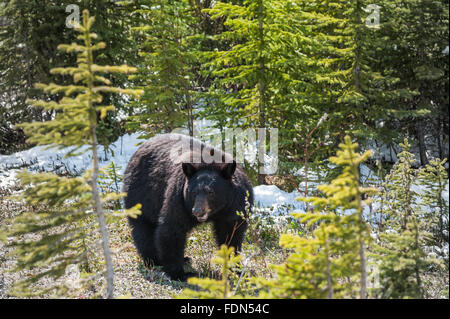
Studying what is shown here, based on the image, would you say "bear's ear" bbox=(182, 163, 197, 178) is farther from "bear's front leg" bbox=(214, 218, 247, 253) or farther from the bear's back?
"bear's front leg" bbox=(214, 218, 247, 253)

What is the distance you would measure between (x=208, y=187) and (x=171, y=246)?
929 mm

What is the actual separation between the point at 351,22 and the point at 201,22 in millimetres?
5185

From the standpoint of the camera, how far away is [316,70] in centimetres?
852

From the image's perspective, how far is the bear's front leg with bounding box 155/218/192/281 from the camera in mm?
4594

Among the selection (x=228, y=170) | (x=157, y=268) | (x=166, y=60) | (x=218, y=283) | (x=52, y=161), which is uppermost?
(x=166, y=60)

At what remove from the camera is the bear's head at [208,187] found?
14.1ft

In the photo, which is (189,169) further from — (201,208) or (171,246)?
(171,246)

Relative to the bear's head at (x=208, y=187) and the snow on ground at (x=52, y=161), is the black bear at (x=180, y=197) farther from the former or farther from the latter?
the snow on ground at (x=52, y=161)

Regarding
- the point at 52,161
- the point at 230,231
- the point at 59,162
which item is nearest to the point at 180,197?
the point at 230,231

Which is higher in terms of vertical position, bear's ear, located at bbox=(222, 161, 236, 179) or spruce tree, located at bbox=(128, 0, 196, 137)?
spruce tree, located at bbox=(128, 0, 196, 137)

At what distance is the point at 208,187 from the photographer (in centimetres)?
433

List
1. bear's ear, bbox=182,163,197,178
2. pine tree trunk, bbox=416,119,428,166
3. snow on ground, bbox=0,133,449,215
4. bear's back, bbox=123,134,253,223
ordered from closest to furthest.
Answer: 1. bear's ear, bbox=182,163,197,178
2. bear's back, bbox=123,134,253,223
3. pine tree trunk, bbox=416,119,428,166
4. snow on ground, bbox=0,133,449,215

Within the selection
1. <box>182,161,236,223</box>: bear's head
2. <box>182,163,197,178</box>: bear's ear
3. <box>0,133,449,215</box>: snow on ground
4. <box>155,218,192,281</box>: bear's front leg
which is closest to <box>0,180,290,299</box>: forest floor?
<box>155,218,192,281</box>: bear's front leg
